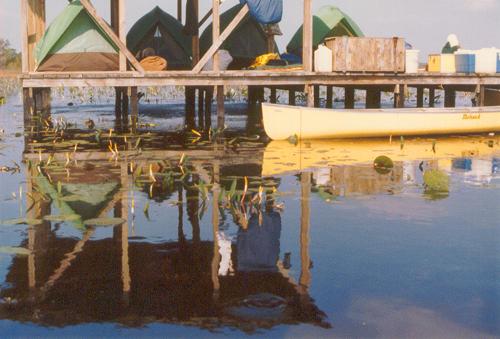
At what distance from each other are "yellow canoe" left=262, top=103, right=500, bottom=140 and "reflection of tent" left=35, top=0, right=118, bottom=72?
18.8ft

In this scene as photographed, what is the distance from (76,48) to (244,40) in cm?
635

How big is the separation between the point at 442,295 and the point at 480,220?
3090 mm

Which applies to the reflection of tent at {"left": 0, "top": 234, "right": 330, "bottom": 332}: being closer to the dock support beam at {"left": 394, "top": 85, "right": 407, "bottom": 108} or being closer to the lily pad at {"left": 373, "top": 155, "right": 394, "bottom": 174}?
the lily pad at {"left": 373, "top": 155, "right": 394, "bottom": 174}

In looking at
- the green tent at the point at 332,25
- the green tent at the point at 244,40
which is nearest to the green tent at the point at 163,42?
the green tent at the point at 244,40

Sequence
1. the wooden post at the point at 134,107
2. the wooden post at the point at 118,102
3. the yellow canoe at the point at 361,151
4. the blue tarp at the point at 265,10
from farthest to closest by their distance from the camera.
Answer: the wooden post at the point at 118,102
the blue tarp at the point at 265,10
the wooden post at the point at 134,107
the yellow canoe at the point at 361,151

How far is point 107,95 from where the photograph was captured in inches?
1613

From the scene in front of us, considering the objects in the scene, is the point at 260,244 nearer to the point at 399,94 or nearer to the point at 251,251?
the point at 251,251

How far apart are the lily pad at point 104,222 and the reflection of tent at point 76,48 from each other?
12131mm

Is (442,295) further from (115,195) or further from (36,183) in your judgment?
(36,183)

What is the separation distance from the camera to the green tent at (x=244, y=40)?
23406 millimetres

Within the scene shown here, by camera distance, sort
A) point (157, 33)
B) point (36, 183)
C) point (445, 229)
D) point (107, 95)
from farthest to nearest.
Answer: point (107, 95), point (157, 33), point (36, 183), point (445, 229)

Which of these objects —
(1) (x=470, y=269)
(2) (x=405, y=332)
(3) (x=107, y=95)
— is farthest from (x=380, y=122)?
(3) (x=107, y=95)

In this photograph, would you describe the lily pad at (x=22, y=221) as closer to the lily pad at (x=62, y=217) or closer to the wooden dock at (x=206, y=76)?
the lily pad at (x=62, y=217)

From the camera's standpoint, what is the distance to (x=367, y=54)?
1886cm
